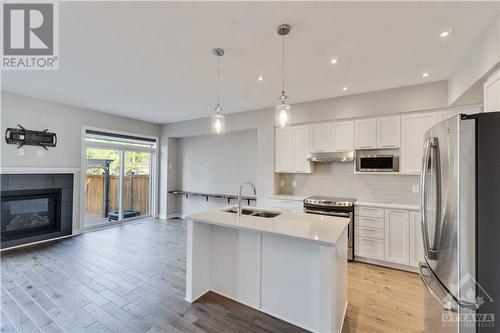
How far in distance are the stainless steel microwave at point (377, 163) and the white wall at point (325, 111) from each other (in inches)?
29.3

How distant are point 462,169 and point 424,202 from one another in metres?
0.51

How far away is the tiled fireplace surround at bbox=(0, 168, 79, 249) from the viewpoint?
4105mm

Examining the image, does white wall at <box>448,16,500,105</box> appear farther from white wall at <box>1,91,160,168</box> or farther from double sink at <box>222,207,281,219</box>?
white wall at <box>1,91,160,168</box>

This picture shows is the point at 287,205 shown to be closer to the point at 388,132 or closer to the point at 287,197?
the point at 287,197

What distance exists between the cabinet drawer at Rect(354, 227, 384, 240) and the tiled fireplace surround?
19.0ft

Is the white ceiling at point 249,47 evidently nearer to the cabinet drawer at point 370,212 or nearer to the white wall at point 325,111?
the white wall at point 325,111

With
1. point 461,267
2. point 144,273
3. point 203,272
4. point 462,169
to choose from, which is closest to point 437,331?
point 461,267

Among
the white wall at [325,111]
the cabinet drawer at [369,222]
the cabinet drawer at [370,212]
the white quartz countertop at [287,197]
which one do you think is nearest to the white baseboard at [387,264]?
the cabinet drawer at [369,222]

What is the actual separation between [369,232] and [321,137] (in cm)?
186

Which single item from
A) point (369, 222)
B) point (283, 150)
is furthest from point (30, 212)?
point (369, 222)

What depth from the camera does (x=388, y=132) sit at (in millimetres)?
3754

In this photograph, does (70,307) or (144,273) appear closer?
(70,307)

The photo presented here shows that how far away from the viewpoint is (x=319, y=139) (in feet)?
14.3

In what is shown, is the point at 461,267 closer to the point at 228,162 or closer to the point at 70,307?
the point at 70,307
